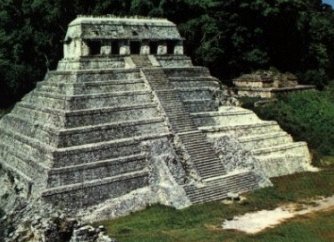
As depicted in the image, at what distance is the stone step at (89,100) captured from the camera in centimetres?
2997

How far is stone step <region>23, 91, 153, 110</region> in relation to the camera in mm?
29969

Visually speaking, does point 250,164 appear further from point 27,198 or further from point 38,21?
point 38,21

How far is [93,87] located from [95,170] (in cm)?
537

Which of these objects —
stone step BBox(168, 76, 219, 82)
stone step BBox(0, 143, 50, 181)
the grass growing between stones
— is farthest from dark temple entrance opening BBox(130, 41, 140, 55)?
the grass growing between stones

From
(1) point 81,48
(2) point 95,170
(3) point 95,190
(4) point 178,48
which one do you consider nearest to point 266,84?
(4) point 178,48

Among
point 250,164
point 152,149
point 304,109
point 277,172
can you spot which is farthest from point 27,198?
point 304,109

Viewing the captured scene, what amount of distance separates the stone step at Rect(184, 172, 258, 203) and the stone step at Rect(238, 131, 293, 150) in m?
2.77

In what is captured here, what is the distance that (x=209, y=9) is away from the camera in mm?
51125

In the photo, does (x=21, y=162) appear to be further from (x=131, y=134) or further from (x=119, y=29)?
(x=119, y=29)

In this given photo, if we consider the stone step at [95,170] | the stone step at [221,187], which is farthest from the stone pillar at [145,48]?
the stone step at [221,187]

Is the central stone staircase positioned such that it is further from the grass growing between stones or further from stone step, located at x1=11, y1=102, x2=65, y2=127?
stone step, located at x1=11, y1=102, x2=65, y2=127

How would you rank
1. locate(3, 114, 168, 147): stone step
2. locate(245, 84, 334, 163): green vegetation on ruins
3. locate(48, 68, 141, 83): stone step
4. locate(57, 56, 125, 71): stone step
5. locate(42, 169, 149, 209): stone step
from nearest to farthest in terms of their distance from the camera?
1. locate(42, 169, 149, 209): stone step
2. locate(3, 114, 168, 147): stone step
3. locate(48, 68, 141, 83): stone step
4. locate(57, 56, 125, 71): stone step
5. locate(245, 84, 334, 163): green vegetation on ruins

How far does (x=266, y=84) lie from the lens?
4706cm

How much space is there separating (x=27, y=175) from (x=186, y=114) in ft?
32.4
